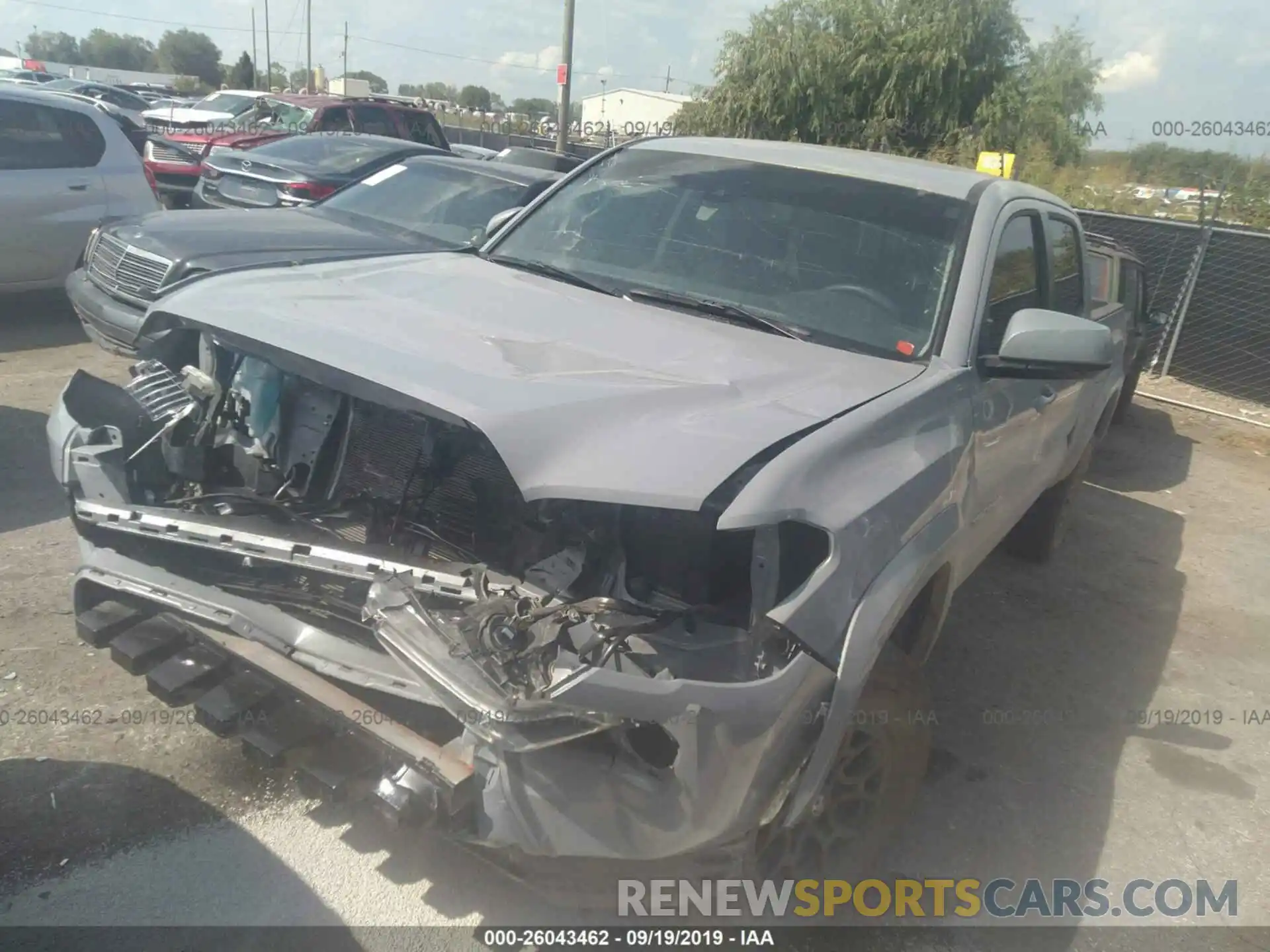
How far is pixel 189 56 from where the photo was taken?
80.4 meters

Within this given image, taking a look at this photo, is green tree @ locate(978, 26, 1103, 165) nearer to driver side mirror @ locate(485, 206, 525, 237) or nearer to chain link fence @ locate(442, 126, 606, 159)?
chain link fence @ locate(442, 126, 606, 159)

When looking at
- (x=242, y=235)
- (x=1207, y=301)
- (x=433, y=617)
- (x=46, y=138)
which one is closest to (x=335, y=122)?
(x=46, y=138)

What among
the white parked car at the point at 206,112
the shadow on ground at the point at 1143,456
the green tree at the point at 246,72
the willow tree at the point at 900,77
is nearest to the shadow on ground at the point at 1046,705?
the shadow on ground at the point at 1143,456

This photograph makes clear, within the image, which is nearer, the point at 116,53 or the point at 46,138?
the point at 46,138

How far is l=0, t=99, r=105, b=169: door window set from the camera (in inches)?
294

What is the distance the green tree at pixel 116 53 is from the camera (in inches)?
3344

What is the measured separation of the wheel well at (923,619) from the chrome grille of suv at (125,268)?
501 cm

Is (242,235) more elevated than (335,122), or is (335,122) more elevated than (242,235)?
(335,122)

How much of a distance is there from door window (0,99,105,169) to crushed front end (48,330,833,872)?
562cm

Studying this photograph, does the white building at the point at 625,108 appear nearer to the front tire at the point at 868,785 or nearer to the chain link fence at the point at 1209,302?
the chain link fence at the point at 1209,302

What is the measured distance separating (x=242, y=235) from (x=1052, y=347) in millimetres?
5295

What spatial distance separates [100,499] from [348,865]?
1230 millimetres

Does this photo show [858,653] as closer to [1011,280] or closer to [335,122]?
[1011,280]

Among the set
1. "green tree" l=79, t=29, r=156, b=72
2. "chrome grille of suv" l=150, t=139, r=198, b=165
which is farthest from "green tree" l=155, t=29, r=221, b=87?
"chrome grille of suv" l=150, t=139, r=198, b=165
